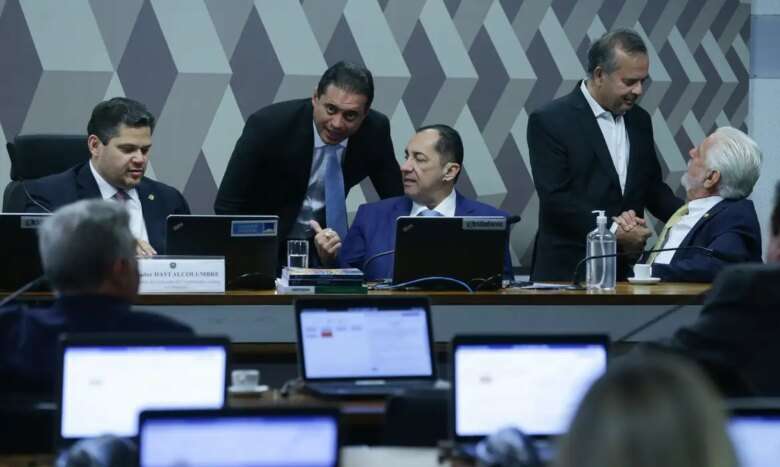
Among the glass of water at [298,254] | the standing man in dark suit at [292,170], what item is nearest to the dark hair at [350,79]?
the standing man in dark suit at [292,170]

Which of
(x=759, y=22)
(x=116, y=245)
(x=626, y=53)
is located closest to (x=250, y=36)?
(x=626, y=53)

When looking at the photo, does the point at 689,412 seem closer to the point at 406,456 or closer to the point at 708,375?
the point at 406,456

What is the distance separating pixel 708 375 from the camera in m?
2.67

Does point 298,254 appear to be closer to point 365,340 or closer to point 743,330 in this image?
point 365,340

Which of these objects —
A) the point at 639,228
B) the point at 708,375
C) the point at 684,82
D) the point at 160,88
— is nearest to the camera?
the point at 708,375

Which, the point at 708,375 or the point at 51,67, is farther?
the point at 51,67

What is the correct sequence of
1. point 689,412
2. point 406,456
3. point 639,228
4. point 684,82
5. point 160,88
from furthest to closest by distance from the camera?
point 684,82, point 160,88, point 639,228, point 406,456, point 689,412

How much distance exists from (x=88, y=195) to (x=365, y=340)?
75.4 inches

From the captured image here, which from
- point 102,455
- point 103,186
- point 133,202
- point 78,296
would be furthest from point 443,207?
point 102,455

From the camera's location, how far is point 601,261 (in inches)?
182

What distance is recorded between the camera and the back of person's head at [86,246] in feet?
9.05

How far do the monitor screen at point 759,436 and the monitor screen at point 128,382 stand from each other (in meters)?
1.04

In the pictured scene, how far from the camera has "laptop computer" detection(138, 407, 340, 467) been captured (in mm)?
1885

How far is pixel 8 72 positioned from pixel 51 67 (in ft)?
0.63
